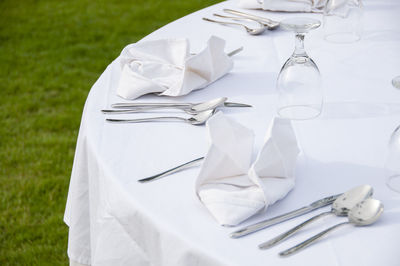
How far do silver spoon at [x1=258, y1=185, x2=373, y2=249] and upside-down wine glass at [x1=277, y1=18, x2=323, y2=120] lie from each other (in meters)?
0.36

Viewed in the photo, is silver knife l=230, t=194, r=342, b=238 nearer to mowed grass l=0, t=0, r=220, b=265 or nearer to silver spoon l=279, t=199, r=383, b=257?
silver spoon l=279, t=199, r=383, b=257

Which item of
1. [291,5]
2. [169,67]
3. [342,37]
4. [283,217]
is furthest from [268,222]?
[291,5]

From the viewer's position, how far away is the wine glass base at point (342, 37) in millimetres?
1860

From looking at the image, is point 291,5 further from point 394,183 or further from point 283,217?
point 283,217

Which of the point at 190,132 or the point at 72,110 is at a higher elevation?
the point at 190,132

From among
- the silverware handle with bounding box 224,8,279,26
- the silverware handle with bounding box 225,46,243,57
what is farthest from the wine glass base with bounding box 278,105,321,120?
the silverware handle with bounding box 224,8,279,26

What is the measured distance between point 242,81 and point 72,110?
2360 mm

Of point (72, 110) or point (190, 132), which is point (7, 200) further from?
point (190, 132)

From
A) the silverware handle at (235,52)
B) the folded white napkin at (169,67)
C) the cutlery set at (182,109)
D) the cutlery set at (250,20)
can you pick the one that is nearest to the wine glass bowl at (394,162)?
the cutlery set at (182,109)

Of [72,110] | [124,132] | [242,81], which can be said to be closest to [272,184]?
[124,132]

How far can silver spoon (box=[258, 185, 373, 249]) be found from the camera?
0.99 meters

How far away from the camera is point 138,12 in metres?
5.33

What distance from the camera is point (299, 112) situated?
1437 mm

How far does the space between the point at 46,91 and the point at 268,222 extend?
130 inches
